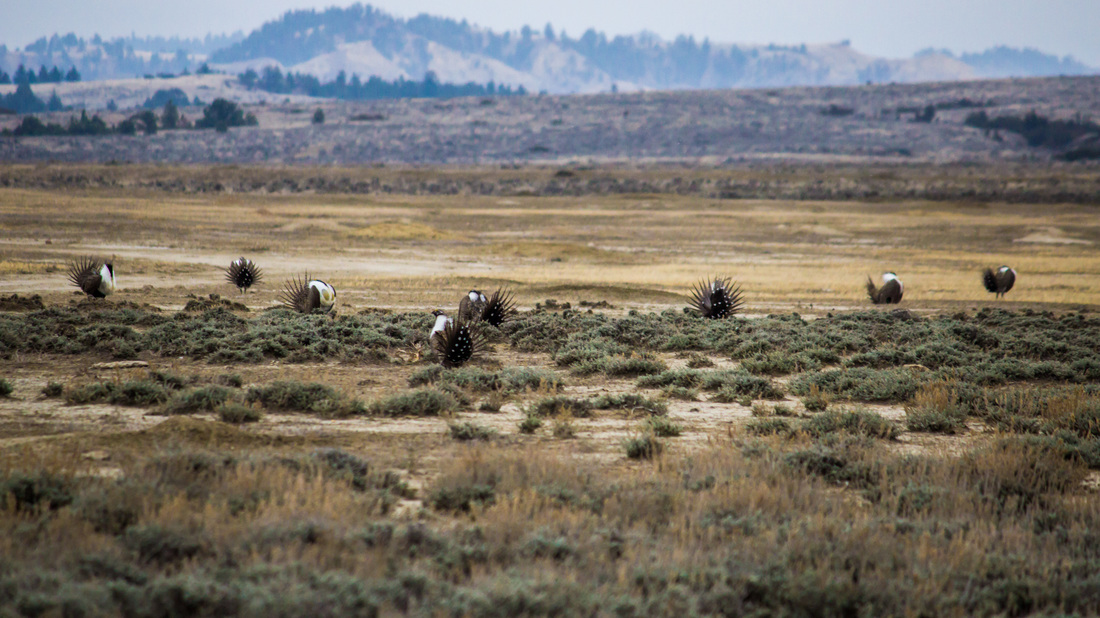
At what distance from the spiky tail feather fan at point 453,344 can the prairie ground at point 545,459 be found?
0.44 m

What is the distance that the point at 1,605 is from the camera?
414 cm

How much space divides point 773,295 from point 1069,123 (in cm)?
12997

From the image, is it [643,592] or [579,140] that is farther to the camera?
[579,140]

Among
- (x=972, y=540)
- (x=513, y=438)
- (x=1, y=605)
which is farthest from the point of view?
(x=513, y=438)

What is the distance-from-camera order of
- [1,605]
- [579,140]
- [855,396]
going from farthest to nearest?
[579,140], [855,396], [1,605]

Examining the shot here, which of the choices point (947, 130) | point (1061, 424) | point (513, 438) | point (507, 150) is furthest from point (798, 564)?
point (947, 130)

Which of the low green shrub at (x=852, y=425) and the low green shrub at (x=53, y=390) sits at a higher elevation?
the low green shrub at (x=852, y=425)

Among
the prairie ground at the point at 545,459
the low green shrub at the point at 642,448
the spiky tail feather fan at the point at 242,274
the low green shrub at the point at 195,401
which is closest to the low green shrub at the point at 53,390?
the prairie ground at the point at 545,459

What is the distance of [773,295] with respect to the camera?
24.8 m

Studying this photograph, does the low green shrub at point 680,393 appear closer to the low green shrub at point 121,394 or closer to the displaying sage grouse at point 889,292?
the low green shrub at point 121,394

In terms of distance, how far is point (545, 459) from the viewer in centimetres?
739

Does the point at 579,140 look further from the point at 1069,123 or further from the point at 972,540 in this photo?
the point at 972,540

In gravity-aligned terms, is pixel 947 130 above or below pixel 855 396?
above

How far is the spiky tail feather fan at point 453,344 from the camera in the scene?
12.3 metres
